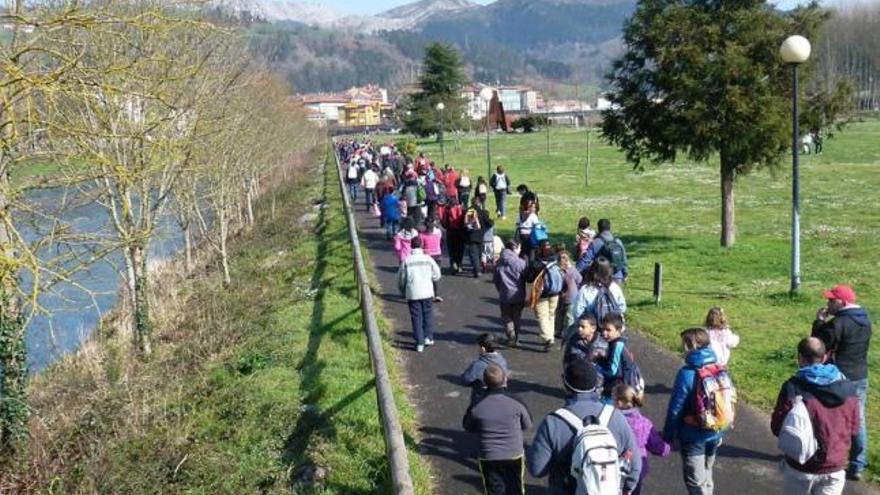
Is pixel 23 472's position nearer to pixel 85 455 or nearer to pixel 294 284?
pixel 85 455

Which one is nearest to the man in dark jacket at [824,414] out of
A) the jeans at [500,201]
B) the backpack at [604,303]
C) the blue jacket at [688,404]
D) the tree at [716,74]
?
the blue jacket at [688,404]

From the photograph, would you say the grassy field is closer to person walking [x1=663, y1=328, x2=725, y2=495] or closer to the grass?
person walking [x1=663, y1=328, x2=725, y2=495]

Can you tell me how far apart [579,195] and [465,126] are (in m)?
45.6

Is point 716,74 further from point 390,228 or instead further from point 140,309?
point 140,309

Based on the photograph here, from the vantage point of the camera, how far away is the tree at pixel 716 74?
15711mm

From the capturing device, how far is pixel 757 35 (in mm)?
15883

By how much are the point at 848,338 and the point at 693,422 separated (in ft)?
6.75

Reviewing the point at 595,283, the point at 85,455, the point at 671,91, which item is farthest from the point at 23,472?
the point at 671,91

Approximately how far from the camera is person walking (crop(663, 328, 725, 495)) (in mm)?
6004

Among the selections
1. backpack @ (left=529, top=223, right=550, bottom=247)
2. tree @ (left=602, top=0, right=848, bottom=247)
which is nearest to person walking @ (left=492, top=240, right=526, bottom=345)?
backpack @ (left=529, top=223, right=550, bottom=247)

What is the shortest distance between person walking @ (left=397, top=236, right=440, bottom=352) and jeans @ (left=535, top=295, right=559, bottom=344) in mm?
1472

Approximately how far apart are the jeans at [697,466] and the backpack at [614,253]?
17.9 feet

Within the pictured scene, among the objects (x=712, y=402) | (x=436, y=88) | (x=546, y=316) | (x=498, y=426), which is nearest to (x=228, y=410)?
(x=546, y=316)

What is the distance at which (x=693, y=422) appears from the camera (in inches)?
237
